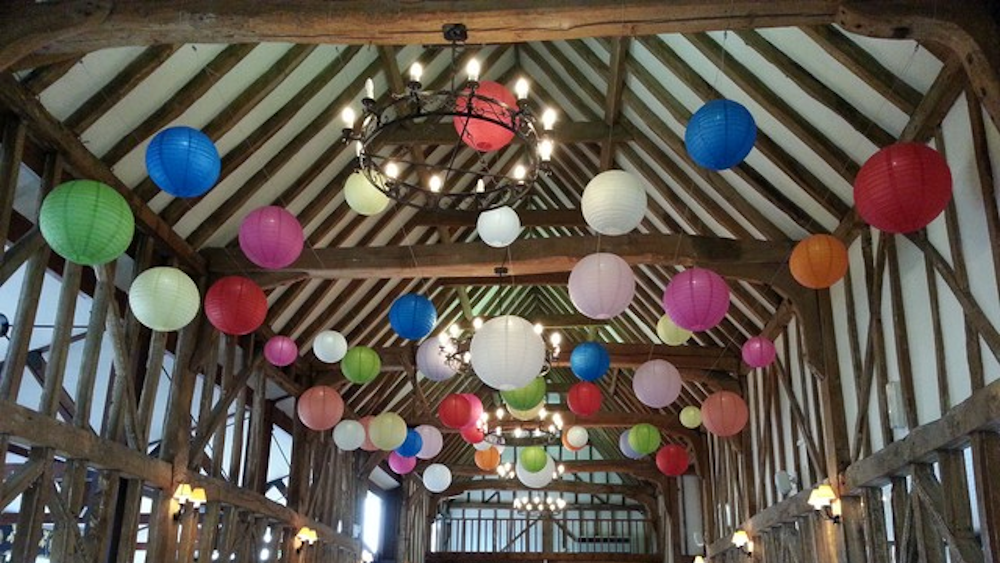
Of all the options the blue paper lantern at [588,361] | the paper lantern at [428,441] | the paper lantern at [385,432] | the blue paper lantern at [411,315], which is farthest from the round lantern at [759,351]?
the paper lantern at [428,441]

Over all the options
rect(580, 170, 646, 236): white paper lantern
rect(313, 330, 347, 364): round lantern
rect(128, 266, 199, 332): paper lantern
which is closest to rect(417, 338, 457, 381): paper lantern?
rect(313, 330, 347, 364): round lantern

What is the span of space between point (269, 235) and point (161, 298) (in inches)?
30.9

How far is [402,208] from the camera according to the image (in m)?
9.97

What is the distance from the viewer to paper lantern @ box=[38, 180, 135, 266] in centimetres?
444

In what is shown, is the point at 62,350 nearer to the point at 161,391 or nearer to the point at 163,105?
the point at 163,105

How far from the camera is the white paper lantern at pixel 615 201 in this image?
5.15 metres

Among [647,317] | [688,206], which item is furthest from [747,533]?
[688,206]

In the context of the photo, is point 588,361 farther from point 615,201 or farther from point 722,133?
point 722,133

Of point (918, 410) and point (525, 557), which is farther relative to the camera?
point (525, 557)

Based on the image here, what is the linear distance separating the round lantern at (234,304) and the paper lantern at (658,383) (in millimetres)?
3654

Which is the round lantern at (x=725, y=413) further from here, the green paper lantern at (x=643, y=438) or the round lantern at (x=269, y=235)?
the round lantern at (x=269, y=235)

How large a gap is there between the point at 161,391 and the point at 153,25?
756 cm

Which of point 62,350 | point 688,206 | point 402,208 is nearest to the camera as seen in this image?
point 62,350

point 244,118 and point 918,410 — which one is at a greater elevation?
point 244,118
